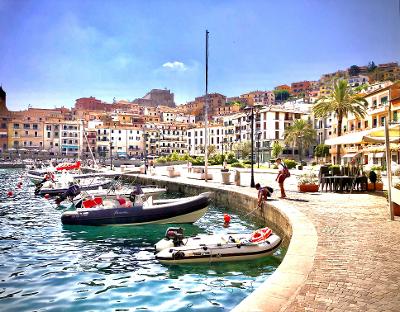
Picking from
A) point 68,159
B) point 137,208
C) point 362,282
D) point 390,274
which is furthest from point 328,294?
point 68,159

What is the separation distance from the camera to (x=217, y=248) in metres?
11.3

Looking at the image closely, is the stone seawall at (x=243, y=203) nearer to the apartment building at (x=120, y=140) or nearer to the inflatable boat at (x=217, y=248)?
the inflatable boat at (x=217, y=248)

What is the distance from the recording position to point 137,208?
733 inches

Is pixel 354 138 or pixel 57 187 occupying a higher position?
pixel 354 138

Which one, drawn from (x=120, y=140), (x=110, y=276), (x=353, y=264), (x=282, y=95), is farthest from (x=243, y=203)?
(x=282, y=95)

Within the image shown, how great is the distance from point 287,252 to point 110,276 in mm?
5487

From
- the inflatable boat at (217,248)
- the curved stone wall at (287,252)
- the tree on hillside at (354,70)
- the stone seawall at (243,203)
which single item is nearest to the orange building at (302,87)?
the tree on hillside at (354,70)

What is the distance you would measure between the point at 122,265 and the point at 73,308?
3.51 metres

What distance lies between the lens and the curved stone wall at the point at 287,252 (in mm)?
5863

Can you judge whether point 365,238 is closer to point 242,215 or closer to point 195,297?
point 195,297

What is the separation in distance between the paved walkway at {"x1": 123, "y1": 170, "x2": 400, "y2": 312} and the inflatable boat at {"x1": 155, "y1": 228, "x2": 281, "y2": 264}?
5.96ft

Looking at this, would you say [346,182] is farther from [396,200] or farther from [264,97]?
[264,97]

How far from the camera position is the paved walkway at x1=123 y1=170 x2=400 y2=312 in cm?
583

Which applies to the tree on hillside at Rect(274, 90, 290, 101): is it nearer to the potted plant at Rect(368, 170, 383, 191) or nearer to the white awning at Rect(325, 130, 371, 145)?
the potted plant at Rect(368, 170, 383, 191)
